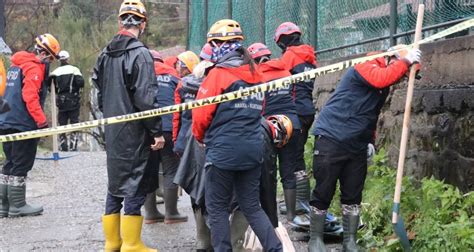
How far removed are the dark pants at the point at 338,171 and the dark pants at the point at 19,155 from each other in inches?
138

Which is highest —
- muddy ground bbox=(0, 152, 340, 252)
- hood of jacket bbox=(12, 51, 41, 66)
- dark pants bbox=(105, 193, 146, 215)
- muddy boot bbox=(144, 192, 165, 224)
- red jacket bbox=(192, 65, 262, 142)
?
hood of jacket bbox=(12, 51, 41, 66)

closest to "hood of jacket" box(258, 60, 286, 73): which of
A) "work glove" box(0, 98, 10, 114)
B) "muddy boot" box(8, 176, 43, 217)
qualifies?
"work glove" box(0, 98, 10, 114)

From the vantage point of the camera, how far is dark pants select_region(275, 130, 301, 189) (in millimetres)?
7020

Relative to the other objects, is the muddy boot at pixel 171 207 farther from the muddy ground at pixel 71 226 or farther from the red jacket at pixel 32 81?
the red jacket at pixel 32 81

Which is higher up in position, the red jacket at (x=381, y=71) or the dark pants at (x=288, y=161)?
the red jacket at (x=381, y=71)

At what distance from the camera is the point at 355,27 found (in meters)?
8.41

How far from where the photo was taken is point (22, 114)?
7551 millimetres

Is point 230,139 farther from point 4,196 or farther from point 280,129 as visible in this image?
point 4,196

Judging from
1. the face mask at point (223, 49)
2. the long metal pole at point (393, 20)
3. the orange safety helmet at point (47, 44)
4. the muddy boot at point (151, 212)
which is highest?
the long metal pole at point (393, 20)

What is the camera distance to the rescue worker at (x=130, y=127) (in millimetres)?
5754

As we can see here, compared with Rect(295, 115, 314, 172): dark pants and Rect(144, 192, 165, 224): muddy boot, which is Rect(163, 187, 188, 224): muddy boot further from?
Rect(295, 115, 314, 172): dark pants

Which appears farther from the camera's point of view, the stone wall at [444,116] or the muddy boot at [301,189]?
the muddy boot at [301,189]

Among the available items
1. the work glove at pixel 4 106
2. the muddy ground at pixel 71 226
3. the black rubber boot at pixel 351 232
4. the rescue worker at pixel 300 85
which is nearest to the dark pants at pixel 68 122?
the muddy ground at pixel 71 226

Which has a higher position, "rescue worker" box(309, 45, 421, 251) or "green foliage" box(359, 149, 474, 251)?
"rescue worker" box(309, 45, 421, 251)
